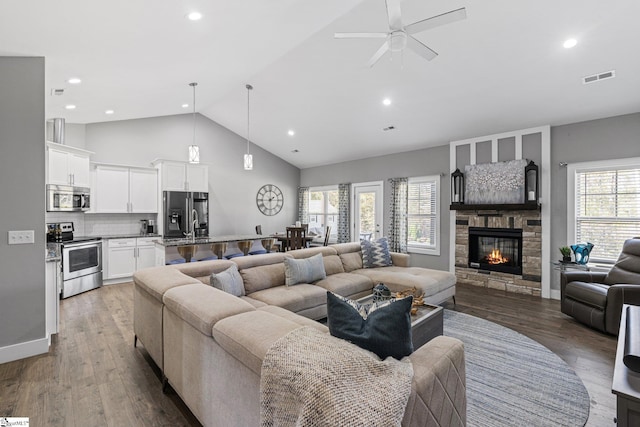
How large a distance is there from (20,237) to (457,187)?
6367 mm

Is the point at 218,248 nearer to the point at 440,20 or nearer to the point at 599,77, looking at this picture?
the point at 440,20

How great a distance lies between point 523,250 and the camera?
5379mm

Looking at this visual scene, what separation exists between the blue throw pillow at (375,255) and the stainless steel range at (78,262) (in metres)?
4.72

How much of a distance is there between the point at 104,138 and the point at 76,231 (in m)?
1.93

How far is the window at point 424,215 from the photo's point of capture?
257 inches

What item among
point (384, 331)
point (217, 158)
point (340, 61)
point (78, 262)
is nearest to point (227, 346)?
point (384, 331)

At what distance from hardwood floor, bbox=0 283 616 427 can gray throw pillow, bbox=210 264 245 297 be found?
0.88 metres

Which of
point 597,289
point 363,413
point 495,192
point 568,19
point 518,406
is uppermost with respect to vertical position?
point 568,19

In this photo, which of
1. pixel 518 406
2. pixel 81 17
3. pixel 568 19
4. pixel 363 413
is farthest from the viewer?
pixel 568 19

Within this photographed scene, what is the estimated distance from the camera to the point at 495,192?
5609mm

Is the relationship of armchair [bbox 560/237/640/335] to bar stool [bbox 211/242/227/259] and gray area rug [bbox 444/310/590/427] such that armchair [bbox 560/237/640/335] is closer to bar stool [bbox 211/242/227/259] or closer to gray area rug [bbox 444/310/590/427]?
gray area rug [bbox 444/310/590/427]

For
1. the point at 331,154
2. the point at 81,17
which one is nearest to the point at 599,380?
the point at 81,17

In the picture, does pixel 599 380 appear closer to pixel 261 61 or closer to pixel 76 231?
pixel 261 61

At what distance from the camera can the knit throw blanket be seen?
1090mm
